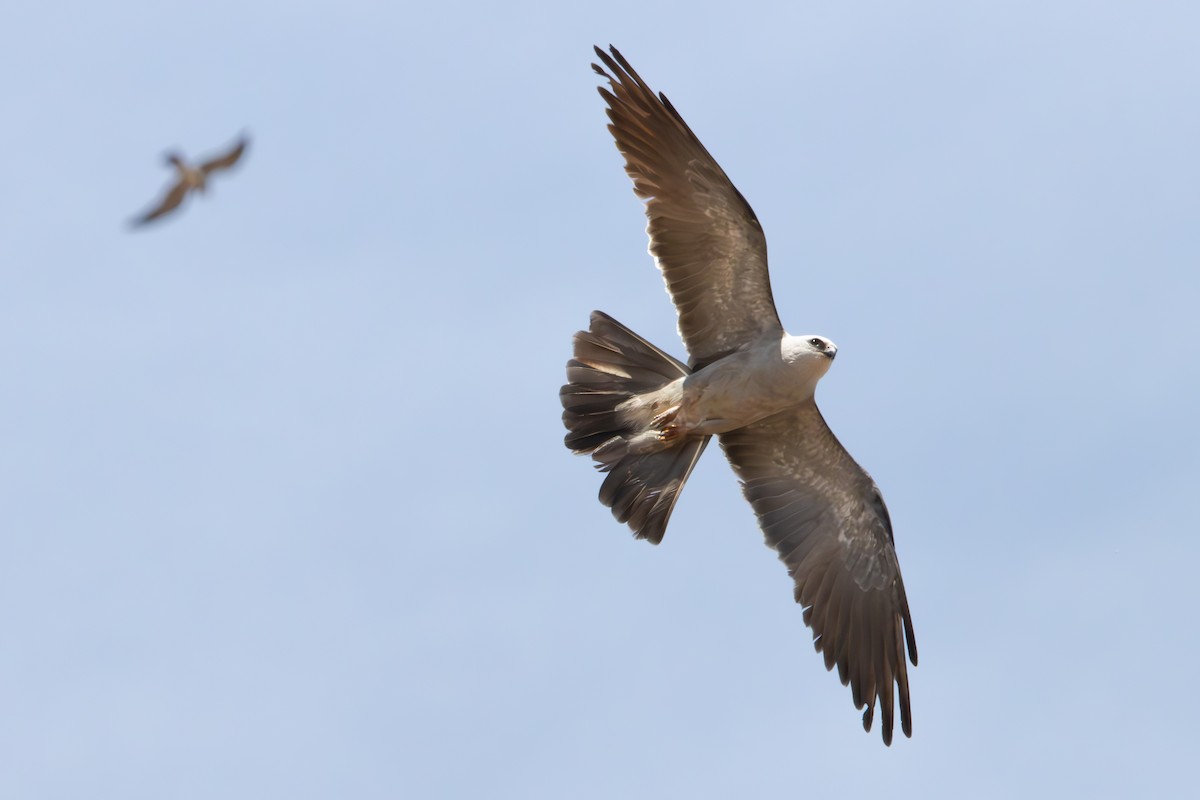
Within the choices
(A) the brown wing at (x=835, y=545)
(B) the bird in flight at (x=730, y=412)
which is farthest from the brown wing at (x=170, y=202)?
(A) the brown wing at (x=835, y=545)

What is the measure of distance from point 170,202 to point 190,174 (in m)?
0.35

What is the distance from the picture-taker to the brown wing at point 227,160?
10.1 m

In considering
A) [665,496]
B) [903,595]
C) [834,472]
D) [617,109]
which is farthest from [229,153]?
[903,595]

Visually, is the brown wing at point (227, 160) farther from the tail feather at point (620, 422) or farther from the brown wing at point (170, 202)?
the tail feather at point (620, 422)

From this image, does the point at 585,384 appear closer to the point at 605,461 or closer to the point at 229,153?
the point at 605,461

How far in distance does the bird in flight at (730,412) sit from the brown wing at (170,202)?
14.9 ft

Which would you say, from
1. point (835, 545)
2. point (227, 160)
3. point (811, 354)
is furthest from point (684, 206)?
point (227, 160)

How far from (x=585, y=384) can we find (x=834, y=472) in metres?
2.48

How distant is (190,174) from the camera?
392 inches

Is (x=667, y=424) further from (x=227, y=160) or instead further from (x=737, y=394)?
(x=227, y=160)

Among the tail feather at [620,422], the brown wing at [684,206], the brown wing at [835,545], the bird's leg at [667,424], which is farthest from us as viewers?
the brown wing at [835,545]

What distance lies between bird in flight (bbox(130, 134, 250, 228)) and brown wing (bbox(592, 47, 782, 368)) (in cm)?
A: 408

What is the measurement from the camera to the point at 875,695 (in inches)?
558

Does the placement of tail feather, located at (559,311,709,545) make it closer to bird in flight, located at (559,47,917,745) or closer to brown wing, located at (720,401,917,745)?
bird in flight, located at (559,47,917,745)
